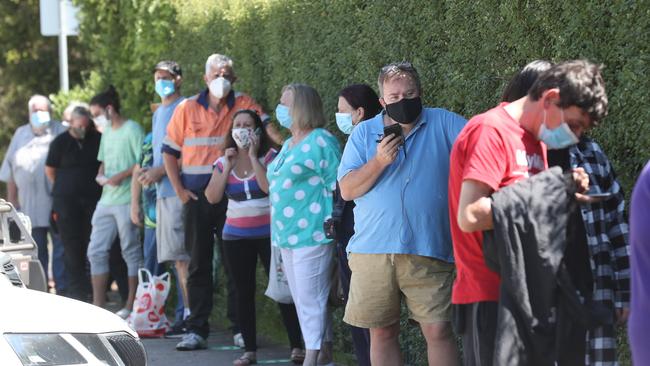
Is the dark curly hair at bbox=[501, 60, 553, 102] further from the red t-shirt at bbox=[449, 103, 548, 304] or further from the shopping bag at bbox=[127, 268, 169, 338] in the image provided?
the shopping bag at bbox=[127, 268, 169, 338]

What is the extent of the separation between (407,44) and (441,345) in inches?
88.3

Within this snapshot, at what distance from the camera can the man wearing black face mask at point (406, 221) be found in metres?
6.28

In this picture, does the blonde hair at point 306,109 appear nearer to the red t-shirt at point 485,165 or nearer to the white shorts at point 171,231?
the white shorts at point 171,231

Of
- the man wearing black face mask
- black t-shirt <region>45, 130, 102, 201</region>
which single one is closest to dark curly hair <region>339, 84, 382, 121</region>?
the man wearing black face mask

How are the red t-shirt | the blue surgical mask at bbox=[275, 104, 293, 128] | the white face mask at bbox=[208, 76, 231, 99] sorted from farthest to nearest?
1. the white face mask at bbox=[208, 76, 231, 99]
2. the blue surgical mask at bbox=[275, 104, 293, 128]
3. the red t-shirt

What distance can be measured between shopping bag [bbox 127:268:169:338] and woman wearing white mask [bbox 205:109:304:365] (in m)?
1.63

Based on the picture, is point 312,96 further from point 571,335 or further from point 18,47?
point 18,47

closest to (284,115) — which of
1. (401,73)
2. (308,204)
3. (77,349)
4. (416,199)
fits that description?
(308,204)

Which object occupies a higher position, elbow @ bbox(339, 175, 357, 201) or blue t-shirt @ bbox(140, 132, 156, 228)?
elbow @ bbox(339, 175, 357, 201)

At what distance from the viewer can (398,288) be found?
6410 mm

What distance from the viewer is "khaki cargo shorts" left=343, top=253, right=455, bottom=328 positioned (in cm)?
629

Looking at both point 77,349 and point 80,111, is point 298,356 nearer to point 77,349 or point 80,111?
point 77,349

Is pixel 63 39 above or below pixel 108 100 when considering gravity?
above

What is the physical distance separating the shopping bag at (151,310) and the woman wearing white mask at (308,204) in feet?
8.63
